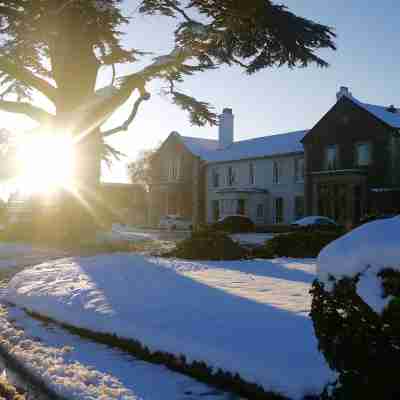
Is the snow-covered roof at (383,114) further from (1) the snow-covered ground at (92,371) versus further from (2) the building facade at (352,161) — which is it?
(1) the snow-covered ground at (92,371)

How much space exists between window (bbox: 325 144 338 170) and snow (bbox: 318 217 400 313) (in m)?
34.5

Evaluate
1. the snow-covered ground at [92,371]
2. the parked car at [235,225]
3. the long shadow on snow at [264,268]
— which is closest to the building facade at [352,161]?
the parked car at [235,225]

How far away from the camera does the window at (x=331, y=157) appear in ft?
121

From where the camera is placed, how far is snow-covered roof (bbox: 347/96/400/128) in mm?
33375

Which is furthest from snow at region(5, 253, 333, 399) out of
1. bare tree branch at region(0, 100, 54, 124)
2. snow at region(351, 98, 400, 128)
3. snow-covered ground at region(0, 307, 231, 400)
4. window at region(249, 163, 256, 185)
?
window at region(249, 163, 256, 185)

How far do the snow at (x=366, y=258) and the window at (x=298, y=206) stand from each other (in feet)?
122

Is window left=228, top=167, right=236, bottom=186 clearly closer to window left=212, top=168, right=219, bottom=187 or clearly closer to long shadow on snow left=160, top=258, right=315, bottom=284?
window left=212, top=168, right=219, bottom=187

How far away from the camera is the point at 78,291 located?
27.4ft

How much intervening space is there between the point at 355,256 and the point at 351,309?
0.33 m

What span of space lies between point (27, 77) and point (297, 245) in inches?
455

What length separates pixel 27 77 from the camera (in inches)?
742

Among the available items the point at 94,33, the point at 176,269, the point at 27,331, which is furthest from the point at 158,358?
the point at 94,33

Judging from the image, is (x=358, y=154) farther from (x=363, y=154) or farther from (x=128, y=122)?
(x=128, y=122)

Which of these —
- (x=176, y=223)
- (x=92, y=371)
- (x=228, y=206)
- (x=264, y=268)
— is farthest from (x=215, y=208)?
(x=92, y=371)
